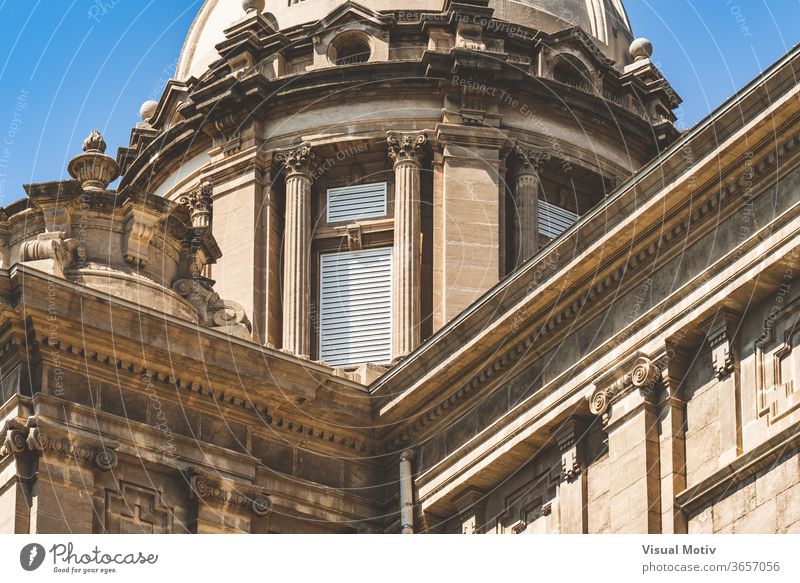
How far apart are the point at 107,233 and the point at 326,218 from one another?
11834mm

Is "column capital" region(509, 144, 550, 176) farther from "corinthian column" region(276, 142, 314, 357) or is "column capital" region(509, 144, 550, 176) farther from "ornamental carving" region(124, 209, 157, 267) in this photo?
"ornamental carving" region(124, 209, 157, 267)

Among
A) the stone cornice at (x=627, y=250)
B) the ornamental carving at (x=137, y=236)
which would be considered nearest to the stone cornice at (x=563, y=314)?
the stone cornice at (x=627, y=250)

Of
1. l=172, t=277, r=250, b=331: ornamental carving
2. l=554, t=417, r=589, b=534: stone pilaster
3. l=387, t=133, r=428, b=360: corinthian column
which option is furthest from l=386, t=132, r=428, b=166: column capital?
l=554, t=417, r=589, b=534: stone pilaster

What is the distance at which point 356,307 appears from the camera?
4750 cm

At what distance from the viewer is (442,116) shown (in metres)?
49.1

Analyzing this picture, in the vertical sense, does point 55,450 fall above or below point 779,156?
below

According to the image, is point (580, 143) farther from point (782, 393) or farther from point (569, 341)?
point (782, 393)

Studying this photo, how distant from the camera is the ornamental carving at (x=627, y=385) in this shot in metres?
32.5

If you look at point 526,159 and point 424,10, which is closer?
point 526,159

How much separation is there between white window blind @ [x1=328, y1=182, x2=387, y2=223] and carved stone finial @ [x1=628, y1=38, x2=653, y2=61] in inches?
306

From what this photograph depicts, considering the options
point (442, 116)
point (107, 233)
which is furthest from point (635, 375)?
point (442, 116)

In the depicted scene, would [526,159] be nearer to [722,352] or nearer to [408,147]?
[408,147]
